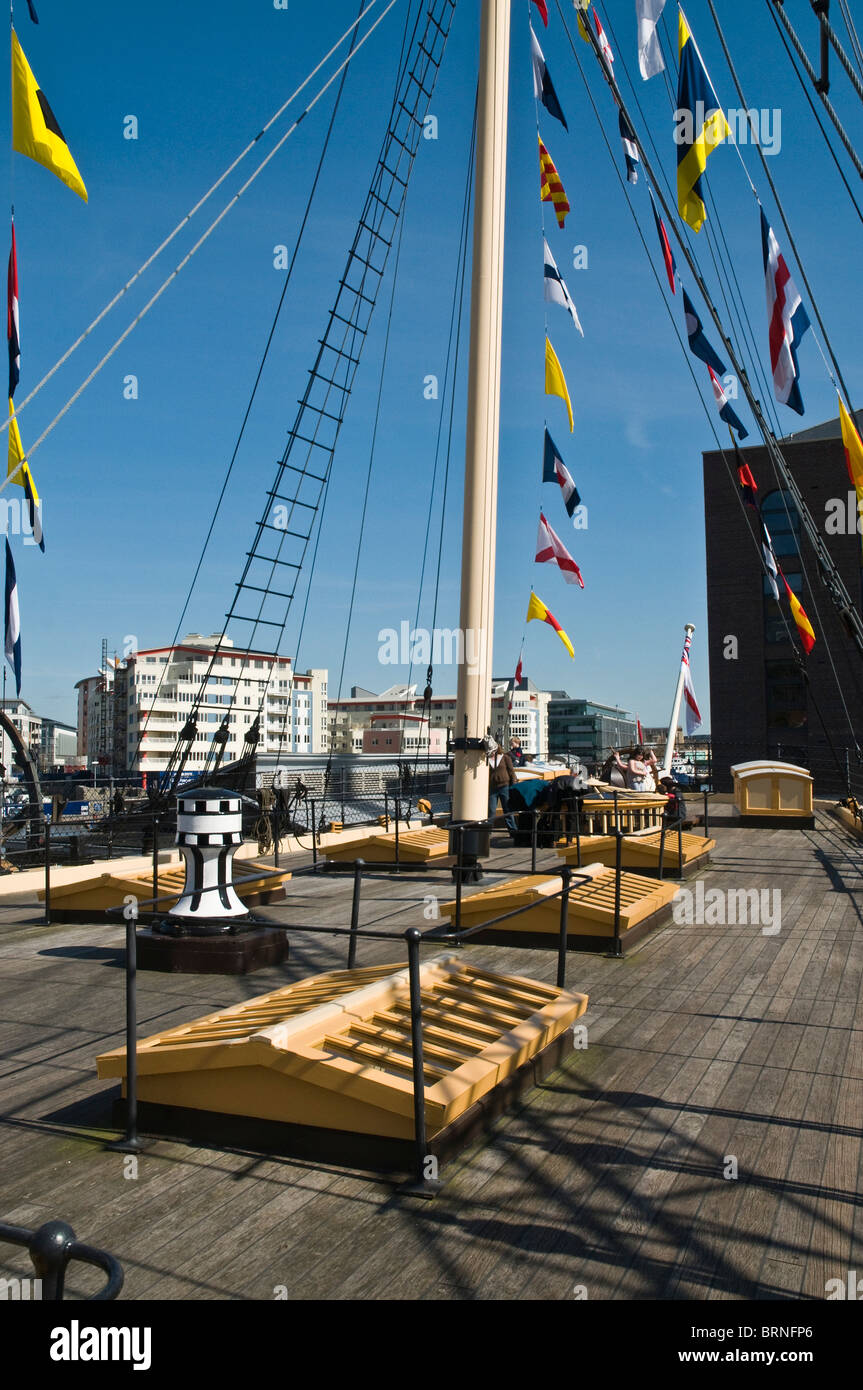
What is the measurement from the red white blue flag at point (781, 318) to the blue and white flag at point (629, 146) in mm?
1965

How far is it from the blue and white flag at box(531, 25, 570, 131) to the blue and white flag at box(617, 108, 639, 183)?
1255mm

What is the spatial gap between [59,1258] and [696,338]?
11.5 meters

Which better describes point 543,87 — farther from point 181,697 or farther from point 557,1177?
point 181,697

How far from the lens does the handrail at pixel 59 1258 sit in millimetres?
1883

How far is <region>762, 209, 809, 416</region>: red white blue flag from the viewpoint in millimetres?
9570

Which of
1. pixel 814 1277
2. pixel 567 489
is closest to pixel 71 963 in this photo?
pixel 814 1277

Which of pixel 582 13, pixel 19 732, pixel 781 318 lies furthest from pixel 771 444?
pixel 19 732

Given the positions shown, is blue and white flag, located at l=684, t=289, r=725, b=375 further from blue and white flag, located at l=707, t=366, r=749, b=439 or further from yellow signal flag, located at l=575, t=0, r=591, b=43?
yellow signal flag, located at l=575, t=0, r=591, b=43

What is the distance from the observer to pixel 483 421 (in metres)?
11.7

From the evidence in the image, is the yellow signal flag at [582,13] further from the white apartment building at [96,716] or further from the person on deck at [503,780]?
the white apartment building at [96,716]

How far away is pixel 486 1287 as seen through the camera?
311 cm

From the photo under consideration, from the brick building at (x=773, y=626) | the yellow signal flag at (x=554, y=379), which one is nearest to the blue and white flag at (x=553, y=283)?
the yellow signal flag at (x=554, y=379)

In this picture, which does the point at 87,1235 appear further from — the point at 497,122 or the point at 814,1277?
the point at 497,122
